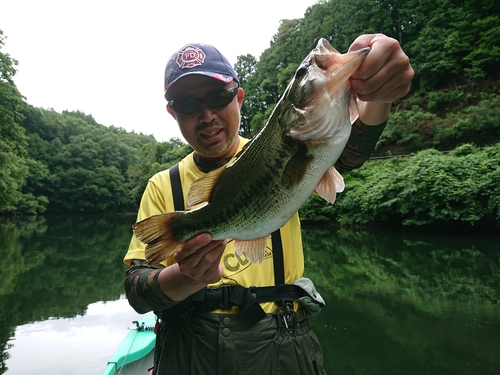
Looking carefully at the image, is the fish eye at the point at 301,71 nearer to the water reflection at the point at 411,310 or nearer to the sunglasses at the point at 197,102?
the sunglasses at the point at 197,102

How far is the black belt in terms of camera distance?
207cm

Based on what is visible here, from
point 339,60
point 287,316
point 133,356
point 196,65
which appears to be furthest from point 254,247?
point 133,356

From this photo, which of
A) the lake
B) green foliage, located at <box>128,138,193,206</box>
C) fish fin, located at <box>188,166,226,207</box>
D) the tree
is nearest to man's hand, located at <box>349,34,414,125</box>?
fish fin, located at <box>188,166,226,207</box>

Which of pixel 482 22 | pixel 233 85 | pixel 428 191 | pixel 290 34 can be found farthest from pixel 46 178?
pixel 233 85

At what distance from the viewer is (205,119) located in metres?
2.27

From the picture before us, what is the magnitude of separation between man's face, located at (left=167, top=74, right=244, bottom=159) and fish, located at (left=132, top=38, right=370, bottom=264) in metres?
0.57

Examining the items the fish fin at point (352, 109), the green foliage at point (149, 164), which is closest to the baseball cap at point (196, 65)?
the fish fin at point (352, 109)

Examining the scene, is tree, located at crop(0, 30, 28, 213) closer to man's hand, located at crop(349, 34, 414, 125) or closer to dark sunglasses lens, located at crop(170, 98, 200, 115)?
dark sunglasses lens, located at crop(170, 98, 200, 115)

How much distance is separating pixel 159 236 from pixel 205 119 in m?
0.84

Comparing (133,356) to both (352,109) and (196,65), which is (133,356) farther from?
(352,109)

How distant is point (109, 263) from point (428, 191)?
1577cm

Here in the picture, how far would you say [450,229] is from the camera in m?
19.1

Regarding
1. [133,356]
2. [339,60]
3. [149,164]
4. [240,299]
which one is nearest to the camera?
[339,60]

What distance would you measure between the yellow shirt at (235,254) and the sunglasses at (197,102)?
393 millimetres
